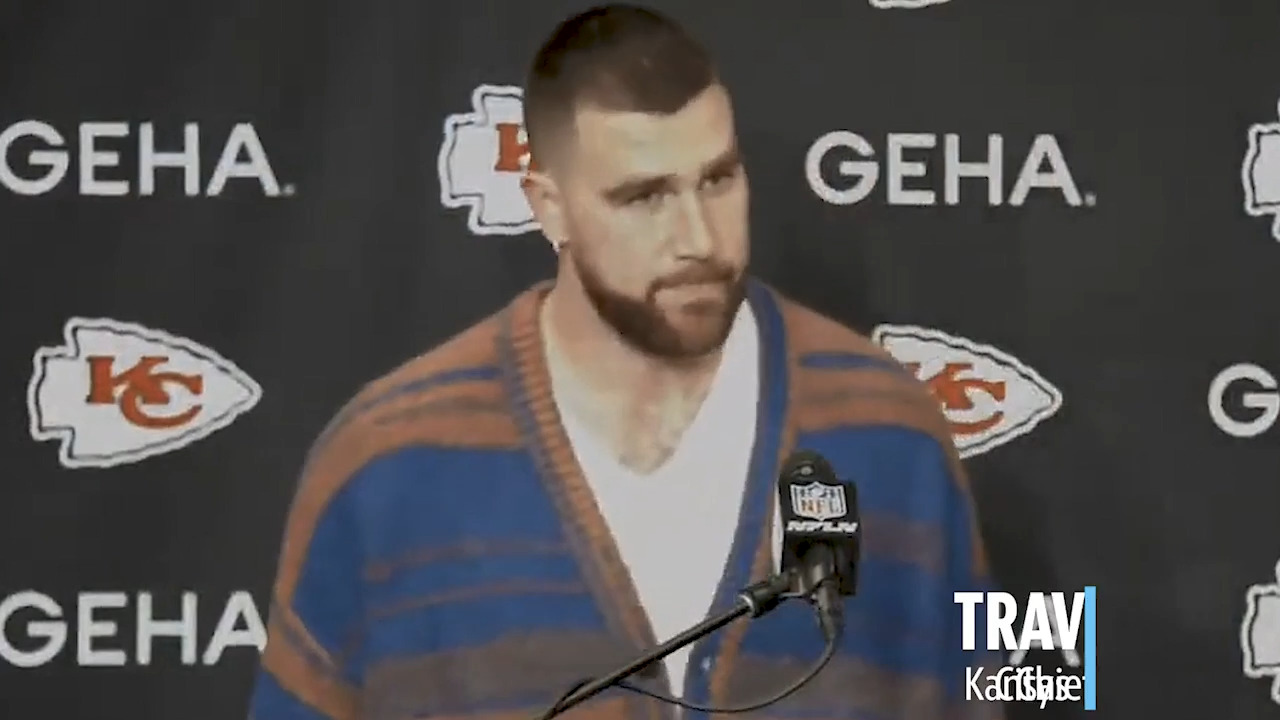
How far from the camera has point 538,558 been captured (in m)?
1.72

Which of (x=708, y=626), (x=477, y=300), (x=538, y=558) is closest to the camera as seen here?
(x=708, y=626)

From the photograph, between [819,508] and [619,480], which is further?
[619,480]

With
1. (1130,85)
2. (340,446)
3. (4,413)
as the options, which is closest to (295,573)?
(340,446)

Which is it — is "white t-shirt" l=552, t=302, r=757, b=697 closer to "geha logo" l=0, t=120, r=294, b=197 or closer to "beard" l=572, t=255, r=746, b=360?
"beard" l=572, t=255, r=746, b=360

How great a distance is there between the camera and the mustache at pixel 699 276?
1.74 m

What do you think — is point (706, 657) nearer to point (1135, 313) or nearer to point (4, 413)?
point (1135, 313)

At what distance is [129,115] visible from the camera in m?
1.83

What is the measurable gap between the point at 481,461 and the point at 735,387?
0.87 ft

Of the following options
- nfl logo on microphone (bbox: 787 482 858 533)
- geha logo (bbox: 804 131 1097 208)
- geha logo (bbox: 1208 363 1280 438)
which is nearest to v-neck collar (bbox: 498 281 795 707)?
geha logo (bbox: 804 131 1097 208)

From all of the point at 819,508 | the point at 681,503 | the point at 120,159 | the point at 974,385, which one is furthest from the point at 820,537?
the point at 120,159

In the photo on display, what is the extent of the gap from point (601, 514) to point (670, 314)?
0.21 m

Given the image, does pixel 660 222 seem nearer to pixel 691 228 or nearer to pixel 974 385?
pixel 691 228

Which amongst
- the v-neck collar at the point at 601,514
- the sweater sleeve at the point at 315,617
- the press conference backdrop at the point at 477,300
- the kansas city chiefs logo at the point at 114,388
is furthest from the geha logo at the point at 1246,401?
the kansas city chiefs logo at the point at 114,388

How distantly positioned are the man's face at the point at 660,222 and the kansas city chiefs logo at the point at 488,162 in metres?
0.08
